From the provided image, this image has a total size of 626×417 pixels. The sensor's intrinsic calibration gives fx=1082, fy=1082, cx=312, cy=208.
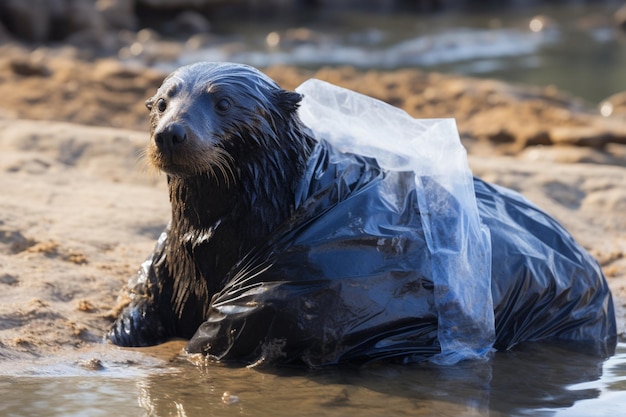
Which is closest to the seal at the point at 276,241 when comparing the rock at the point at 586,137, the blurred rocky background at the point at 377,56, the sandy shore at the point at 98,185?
the sandy shore at the point at 98,185

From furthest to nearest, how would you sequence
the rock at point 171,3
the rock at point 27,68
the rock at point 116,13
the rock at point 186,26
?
the rock at point 171,3 → the rock at point 186,26 → the rock at point 116,13 → the rock at point 27,68

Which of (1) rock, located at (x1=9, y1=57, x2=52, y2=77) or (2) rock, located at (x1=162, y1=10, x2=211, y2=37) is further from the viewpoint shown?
(2) rock, located at (x1=162, y1=10, x2=211, y2=37)

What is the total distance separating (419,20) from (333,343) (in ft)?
63.0

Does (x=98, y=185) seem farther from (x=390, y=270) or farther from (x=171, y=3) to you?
(x=171, y=3)

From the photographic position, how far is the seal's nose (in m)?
3.98

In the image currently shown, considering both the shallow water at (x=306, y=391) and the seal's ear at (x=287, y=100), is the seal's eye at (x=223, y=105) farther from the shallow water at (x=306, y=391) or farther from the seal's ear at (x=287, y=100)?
the shallow water at (x=306, y=391)

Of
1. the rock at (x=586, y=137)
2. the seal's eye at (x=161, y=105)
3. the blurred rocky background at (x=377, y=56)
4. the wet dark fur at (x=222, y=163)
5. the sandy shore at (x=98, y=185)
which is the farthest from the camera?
the blurred rocky background at (x=377, y=56)

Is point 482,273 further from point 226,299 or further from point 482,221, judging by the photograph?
point 226,299

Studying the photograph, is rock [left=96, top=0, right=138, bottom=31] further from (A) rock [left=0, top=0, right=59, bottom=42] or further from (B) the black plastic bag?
(B) the black plastic bag

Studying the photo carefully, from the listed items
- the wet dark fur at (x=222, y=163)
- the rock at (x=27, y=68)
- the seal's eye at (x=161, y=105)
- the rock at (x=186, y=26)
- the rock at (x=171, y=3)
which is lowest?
the wet dark fur at (x=222, y=163)

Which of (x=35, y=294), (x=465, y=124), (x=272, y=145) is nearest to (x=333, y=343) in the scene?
(x=272, y=145)

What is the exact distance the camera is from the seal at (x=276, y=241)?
162 inches

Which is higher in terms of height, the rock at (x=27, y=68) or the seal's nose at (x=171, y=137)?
the rock at (x=27, y=68)

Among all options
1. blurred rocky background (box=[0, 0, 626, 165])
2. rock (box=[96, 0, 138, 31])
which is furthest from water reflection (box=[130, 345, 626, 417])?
rock (box=[96, 0, 138, 31])
